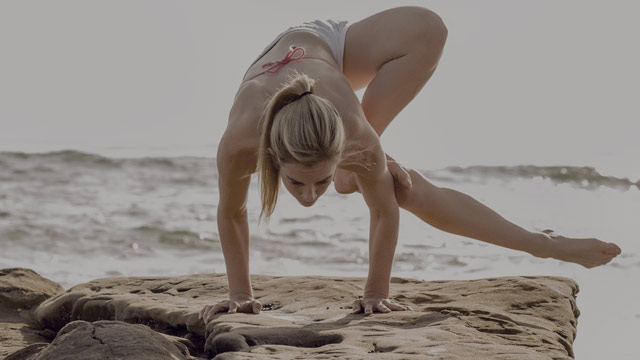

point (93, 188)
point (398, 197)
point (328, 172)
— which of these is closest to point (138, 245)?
point (93, 188)

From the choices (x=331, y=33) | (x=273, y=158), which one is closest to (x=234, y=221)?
(x=273, y=158)

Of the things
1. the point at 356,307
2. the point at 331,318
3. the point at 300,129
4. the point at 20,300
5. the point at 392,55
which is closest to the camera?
the point at 300,129

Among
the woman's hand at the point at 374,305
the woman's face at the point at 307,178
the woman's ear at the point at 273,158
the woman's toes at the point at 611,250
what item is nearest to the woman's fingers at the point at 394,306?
the woman's hand at the point at 374,305

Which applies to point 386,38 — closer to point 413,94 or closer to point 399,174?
point 413,94

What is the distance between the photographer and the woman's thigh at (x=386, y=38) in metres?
3.49

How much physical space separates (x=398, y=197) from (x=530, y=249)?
22.3 inches

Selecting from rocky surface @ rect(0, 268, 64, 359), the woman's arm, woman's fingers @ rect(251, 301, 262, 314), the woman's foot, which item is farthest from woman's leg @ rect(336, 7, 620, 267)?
rocky surface @ rect(0, 268, 64, 359)

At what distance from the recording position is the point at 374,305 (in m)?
3.29

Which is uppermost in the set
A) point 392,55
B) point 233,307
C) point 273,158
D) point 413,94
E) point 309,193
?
point 392,55

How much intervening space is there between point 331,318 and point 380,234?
A: 0.36 m

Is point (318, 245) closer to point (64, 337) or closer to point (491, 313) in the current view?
point (491, 313)

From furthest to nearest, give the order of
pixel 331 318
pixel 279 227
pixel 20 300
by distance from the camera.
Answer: pixel 279 227 < pixel 20 300 < pixel 331 318

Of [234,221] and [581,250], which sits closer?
[234,221]

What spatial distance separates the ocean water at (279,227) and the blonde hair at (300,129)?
206cm
